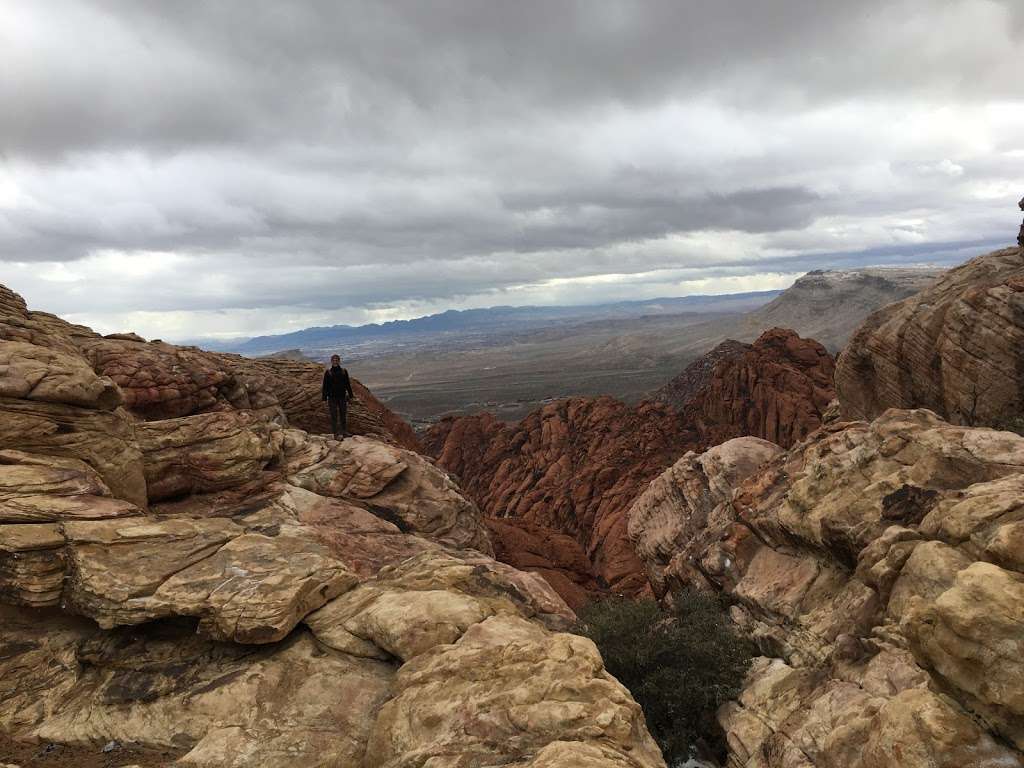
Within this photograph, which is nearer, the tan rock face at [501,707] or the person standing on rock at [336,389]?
the tan rock face at [501,707]

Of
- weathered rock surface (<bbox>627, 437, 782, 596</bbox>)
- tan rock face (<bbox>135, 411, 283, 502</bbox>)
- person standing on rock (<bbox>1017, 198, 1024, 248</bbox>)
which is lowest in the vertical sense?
weathered rock surface (<bbox>627, 437, 782, 596</bbox>)

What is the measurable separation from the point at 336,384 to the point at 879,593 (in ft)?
62.7

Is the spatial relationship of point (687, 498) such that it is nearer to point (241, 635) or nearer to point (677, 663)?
point (677, 663)

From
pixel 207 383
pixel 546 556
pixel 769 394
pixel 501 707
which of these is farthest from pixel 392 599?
pixel 769 394

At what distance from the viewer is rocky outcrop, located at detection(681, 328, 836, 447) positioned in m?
62.9

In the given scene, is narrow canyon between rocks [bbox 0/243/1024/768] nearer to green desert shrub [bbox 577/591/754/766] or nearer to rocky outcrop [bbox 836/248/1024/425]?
green desert shrub [bbox 577/591/754/766]

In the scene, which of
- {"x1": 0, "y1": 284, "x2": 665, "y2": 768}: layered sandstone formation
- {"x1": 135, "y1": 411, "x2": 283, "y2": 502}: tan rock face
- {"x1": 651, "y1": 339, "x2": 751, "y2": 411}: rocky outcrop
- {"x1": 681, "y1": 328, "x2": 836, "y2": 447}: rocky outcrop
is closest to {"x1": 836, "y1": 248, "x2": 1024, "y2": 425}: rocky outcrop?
{"x1": 0, "y1": 284, "x2": 665, "y2": 768}: layered sandstone formation

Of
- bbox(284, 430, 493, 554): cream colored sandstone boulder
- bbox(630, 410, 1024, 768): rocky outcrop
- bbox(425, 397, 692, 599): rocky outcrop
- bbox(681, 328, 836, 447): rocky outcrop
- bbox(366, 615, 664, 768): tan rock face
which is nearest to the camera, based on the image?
bbox(630, 410, 1024, 768): rocky outcrop

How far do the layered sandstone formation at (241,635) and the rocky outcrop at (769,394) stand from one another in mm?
57517

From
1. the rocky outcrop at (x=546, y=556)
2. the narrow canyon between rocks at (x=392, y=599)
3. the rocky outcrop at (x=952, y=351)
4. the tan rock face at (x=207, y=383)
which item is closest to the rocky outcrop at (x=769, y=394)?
the rocky outcrop at (x=952, y=351)

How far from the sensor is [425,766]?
779 centimetres

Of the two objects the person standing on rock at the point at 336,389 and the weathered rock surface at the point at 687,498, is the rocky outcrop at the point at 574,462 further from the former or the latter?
the person standing on rock at the point at 336,389

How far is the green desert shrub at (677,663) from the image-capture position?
493 inches

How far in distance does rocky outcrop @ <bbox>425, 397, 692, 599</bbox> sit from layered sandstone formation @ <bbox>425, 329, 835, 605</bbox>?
14 cm
